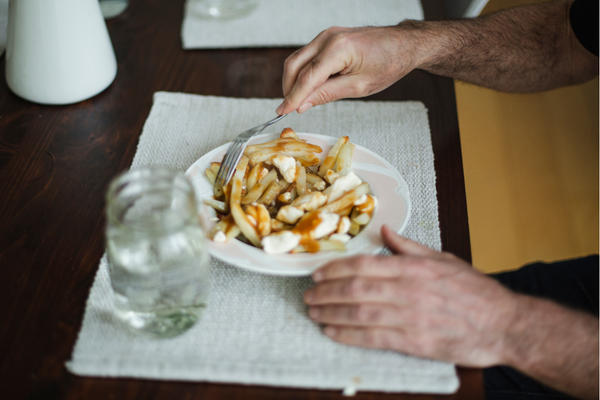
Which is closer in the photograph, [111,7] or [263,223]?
[263,223]

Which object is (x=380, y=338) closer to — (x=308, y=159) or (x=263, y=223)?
(x=263, y=223)

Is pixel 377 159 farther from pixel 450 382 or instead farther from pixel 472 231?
pixel 472 231

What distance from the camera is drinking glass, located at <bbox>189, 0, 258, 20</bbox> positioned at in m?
1.50

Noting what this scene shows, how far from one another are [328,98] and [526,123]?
1.82 meters

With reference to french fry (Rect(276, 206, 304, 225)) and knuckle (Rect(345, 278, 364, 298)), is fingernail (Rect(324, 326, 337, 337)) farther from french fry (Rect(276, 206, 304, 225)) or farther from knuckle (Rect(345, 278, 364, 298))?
french fry (Rect(276, 206, 304, 225))

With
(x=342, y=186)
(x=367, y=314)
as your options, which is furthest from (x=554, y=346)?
(x=342, y=186)

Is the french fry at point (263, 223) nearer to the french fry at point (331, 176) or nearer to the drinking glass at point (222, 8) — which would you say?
the french fry at point (331, 176)

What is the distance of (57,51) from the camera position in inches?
40.1

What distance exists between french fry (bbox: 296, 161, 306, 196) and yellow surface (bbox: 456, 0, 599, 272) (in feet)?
3.93

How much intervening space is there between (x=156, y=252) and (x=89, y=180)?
0.46 metres

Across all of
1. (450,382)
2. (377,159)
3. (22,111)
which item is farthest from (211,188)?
(22,111)

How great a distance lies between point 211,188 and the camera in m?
0.85

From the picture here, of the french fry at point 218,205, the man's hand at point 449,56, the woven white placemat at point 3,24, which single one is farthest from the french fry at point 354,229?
the woven white placemat at point 3,24

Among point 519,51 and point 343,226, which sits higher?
point 519,51
